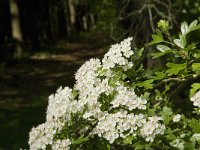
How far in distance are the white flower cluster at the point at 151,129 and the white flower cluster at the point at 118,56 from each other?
0.34m

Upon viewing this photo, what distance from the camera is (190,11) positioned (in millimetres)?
7191

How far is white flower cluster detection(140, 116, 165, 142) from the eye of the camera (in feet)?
7.56

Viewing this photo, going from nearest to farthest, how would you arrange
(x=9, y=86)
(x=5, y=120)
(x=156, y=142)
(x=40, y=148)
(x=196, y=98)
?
(x=196, y=98), (x=156, y=142), (x=40, y=148), (x=5, y=120), (x=9, y=86)

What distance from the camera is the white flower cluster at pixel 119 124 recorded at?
7.63 feet

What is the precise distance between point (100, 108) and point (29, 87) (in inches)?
647

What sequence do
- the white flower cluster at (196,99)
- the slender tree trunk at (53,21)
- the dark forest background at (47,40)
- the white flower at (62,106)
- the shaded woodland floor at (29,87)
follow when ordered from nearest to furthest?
the white flower cluster at (196,99), the white flower at (62,106), the dark forest background at (47,40), the shaded woodland floor at (29,87), the slender tree trunk at (53,21)

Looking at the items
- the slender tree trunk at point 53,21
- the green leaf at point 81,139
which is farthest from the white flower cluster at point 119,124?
the slender tree trunk at point 53,21

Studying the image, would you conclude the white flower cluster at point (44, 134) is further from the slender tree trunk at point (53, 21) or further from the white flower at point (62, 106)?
the slender tree trunk at point (53, 21)

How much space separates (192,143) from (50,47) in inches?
1147

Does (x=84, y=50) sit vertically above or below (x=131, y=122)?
above

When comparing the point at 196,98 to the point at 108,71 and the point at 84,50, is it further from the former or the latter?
the point at 84,50

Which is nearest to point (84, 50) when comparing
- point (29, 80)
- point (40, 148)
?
point (29, 80)

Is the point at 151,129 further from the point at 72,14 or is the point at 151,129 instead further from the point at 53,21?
the point at 72,14

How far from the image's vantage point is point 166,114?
2.49 meters
